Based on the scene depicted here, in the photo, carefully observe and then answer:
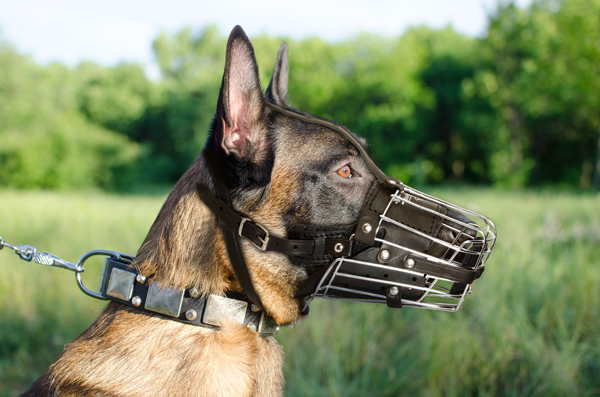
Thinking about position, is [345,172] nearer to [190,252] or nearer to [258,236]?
[258,236]

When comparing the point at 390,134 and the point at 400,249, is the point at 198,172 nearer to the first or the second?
the point at 400,249

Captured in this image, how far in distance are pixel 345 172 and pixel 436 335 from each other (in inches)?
103

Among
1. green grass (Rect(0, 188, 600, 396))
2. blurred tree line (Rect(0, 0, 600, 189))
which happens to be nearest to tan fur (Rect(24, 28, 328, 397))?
green grass (Rect(0, 188, 600, 396))

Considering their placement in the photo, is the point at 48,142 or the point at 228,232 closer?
the point at 228,232

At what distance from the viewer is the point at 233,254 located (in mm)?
1796

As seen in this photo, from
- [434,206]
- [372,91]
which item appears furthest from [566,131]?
[434,206]

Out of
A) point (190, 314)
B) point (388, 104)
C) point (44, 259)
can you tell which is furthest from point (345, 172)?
point (388, 104)

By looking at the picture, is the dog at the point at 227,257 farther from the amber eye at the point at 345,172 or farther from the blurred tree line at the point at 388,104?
the blurred tree line at the point at 388,104

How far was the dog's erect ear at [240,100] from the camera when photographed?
1.66 m

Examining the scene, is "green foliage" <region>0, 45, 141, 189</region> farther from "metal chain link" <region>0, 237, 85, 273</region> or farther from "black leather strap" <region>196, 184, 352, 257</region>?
"black leather strap" <region>196, 184, 352, 257</region>

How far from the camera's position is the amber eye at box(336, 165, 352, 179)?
191 centimetres

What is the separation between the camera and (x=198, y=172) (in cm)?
192

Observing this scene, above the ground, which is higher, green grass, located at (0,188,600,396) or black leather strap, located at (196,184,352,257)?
black leather strap, located at (196,184,352,257)

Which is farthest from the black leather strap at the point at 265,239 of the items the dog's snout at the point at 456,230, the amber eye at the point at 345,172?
the dog's snout at the point at 456,230
